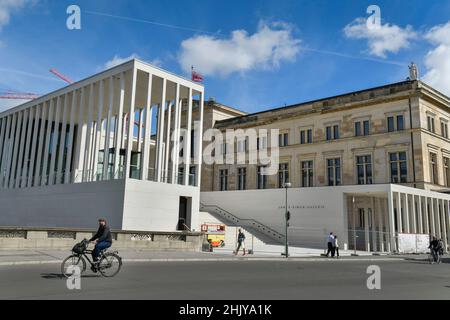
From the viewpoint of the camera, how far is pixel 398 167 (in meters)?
42.1

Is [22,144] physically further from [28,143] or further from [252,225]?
[252,225]

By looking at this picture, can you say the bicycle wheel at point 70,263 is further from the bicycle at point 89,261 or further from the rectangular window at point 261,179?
the rectangular window at point 261,179

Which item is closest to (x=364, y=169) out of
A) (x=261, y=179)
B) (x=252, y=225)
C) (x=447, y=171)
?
(x=447, y=171)

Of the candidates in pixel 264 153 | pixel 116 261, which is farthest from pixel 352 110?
pixel 116 261

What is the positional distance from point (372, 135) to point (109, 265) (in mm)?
37645

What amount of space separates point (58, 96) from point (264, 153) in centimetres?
2579

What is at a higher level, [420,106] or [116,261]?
[420,106]

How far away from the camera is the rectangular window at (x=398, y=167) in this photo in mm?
41656

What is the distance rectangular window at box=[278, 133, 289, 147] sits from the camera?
5091cm

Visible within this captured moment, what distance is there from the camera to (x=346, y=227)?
36375 millimetres

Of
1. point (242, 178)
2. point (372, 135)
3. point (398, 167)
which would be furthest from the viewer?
point (242, 178)
